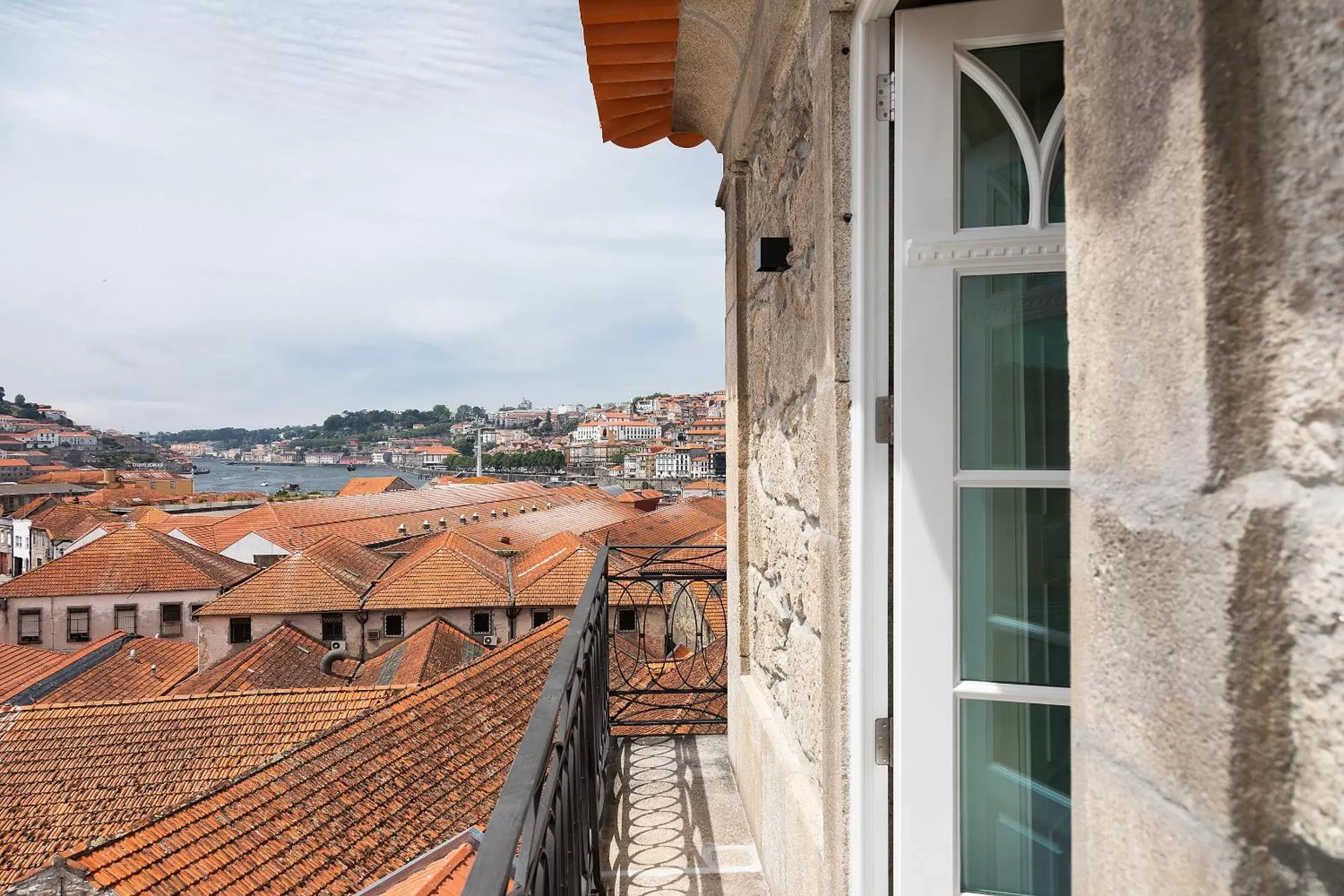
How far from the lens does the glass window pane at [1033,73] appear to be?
5.25 ft

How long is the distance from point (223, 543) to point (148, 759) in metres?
27.1

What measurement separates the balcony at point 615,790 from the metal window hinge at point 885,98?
1.40 m

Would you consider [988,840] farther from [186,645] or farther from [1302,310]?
[186,645]

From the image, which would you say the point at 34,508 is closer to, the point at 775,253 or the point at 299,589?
the point at 299,589

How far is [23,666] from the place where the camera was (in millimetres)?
19953

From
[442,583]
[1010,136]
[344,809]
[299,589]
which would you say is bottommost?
[299,589]

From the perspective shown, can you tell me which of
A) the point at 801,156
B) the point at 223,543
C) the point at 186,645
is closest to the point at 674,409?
the point at 223,543

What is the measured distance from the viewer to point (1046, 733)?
162 cm

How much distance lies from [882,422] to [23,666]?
25106 millimetres

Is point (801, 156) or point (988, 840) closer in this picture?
point (988, 840)

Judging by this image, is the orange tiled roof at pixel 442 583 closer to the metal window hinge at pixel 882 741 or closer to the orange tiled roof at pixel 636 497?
the orange tiled roof at pixel 636 497

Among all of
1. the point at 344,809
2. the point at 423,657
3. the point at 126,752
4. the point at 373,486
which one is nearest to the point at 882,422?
the point at 344,809

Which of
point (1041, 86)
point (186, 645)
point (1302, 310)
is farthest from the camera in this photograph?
point (186, 645)

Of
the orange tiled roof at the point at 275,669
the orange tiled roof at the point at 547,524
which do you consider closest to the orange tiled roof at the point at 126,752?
the orange tiled roof at the point at 275,669
